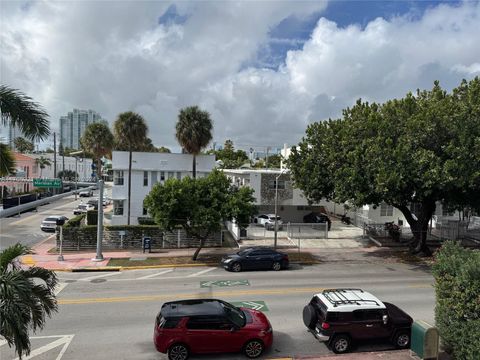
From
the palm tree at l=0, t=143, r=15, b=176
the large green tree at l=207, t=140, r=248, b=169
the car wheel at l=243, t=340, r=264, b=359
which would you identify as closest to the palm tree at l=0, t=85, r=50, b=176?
the palm tree at l=0, t=143, r=15, b=176

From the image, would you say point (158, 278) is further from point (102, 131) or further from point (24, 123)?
point (102, 131)

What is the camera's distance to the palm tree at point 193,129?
37031mm

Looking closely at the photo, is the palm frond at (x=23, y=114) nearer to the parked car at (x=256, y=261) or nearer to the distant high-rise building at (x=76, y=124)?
the parked car at (x=256, y=261)

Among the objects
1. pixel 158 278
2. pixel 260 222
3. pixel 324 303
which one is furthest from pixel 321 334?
pixel 260 222

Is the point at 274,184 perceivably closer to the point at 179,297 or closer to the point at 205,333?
the point at 179,297

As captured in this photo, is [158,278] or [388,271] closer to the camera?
[158,278]

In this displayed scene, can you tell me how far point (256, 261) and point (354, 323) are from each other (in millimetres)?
12286

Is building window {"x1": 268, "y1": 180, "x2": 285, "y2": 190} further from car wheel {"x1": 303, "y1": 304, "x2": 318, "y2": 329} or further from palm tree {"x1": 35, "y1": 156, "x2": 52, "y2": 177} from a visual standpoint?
palm tree {"x1": 35, "y1": 156, "x2": 52, "y2": 177}

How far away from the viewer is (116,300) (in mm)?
17797

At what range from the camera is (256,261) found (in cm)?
2436

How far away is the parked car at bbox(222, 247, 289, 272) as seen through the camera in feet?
79.2

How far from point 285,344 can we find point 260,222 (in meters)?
25.4

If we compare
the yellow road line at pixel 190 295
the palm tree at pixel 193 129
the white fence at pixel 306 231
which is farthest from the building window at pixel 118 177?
the yellow road line at pixel 190 295

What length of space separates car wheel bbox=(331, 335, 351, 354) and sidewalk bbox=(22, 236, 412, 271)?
1483 cm
